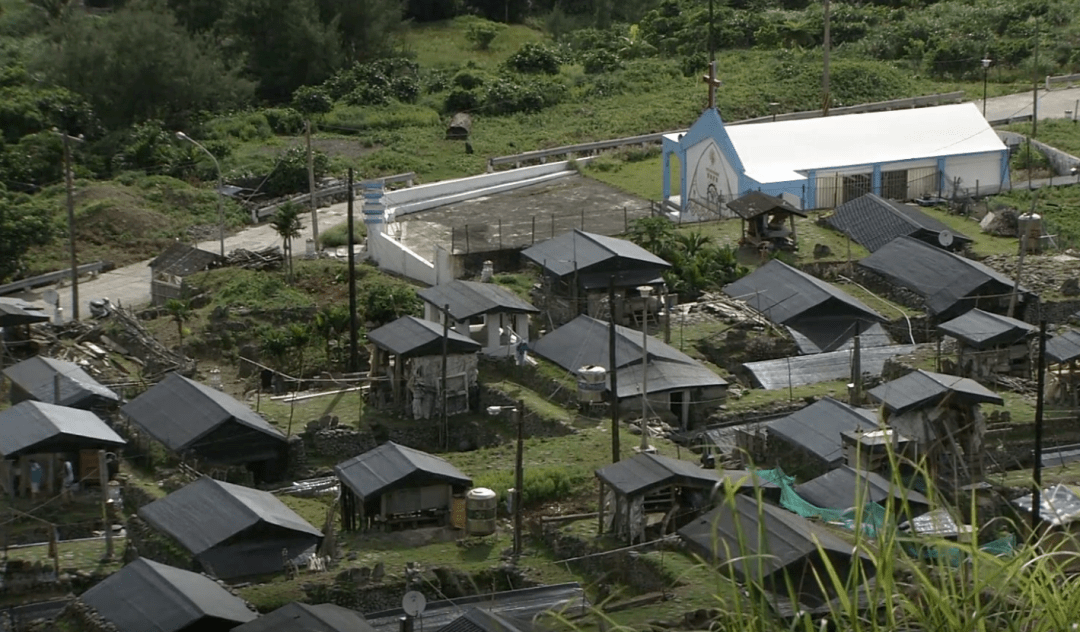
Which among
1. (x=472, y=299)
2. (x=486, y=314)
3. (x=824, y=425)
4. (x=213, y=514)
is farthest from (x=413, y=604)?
(x=472, y=299)

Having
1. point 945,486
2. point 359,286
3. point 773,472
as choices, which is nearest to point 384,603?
point 773,472

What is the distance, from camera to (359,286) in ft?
149

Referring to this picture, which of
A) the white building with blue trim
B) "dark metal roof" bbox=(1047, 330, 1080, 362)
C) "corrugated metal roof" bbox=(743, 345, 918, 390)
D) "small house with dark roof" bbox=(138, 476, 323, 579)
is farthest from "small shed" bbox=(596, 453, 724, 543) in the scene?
the white building with blue trim

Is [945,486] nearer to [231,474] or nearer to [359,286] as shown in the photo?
[231,474]

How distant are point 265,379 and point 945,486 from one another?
15399 millimetres

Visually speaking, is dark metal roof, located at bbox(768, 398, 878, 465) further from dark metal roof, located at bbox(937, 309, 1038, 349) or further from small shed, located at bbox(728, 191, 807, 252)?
small shed, located at bbox(728, 191, 807, 252)

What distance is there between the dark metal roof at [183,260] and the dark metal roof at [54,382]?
9.16 m

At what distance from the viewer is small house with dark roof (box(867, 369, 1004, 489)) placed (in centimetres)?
3042

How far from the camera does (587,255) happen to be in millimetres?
42500

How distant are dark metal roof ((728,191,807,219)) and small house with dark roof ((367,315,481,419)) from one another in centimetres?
1177

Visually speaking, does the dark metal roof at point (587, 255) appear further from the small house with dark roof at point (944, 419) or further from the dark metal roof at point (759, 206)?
the small house with dark roof at point (944, 419)

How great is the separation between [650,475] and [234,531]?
617cm

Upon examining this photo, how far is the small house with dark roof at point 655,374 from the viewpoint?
34906 mm

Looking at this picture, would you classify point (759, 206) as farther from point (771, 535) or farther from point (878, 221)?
point (771, 535)
